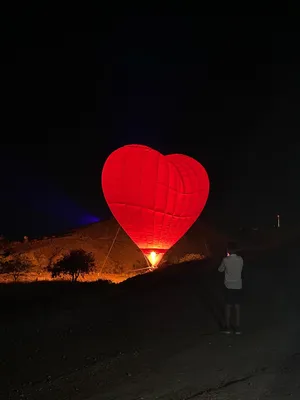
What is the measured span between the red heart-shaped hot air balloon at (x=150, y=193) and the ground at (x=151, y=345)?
7974 mm

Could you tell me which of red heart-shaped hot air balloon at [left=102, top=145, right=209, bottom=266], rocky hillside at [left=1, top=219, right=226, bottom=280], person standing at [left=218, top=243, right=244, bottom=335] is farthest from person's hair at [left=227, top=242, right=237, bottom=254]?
rocky hillside at [left=1, top=219, right=226, bottom=280]

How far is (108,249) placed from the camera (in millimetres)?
39469

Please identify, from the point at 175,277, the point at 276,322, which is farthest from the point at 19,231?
the point at 276,322

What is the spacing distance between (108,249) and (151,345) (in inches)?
1173

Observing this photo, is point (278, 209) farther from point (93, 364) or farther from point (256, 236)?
point (93, 364)

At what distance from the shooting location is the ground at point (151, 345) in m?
7.14

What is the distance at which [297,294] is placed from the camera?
52.6 feet

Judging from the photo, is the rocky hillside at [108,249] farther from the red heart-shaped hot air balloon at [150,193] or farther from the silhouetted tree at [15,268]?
the red heart-shaped hot air balloon at [150,193]

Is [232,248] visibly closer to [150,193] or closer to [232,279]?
[232,279]

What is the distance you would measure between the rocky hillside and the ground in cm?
1675

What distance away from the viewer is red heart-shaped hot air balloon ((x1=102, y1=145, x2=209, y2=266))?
2520cm

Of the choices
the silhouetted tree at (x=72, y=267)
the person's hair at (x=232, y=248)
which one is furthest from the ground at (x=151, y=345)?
the silhouetted tree at (x=72, y=267)

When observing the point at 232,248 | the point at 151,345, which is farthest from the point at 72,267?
the point at 151,345

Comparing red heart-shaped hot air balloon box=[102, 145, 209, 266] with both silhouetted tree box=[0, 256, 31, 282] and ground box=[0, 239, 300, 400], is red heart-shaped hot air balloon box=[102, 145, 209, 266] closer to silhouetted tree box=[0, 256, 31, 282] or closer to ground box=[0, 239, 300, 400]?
silhouetted tree box=[0, 256, 31, 282]
